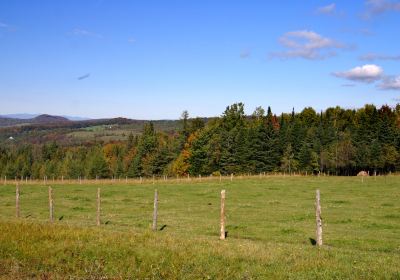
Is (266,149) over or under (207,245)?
over

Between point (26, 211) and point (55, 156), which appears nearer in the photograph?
point (26, 211)

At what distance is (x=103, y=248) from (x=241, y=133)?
8767 centimetres

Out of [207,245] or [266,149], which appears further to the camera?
[266,149]

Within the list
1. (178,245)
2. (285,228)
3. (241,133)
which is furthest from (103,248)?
(241,133)

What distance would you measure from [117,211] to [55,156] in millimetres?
162662

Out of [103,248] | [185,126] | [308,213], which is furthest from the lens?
[185,126]

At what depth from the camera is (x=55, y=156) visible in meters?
186

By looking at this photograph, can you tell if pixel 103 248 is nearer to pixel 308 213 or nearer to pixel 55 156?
pixel 308 213

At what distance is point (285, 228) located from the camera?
961 inches

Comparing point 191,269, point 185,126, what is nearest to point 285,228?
point 191,269

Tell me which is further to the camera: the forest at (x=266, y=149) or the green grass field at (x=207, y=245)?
the forest at (x=266, y=149)

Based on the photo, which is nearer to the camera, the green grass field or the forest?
the green grass field

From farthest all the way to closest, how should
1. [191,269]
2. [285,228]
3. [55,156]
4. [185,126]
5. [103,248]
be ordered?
[55,156] → [185,126] → [285,228] → [103,248] → [191,269]

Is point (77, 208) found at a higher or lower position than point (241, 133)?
lower
